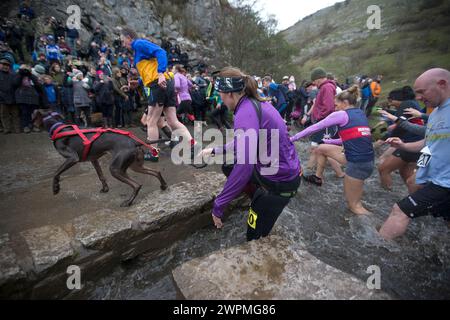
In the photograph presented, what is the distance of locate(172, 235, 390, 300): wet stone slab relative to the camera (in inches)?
69.1

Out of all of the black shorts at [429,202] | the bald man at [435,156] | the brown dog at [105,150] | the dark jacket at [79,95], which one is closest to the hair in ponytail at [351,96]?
the bald man at [435,156]

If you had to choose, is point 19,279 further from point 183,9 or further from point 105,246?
point 183,9

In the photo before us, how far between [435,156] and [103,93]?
847 cm

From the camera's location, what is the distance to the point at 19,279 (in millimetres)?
2143

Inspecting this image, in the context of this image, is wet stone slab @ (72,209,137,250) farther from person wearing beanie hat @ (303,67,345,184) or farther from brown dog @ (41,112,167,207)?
person wearing beanie hat @ (303,67,345,184)

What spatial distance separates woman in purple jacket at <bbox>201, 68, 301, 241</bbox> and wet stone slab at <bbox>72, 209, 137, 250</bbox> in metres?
1.24

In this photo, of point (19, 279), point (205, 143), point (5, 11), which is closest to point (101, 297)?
point (19, 279)

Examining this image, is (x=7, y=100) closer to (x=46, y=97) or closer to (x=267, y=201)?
(x=46, y=97)

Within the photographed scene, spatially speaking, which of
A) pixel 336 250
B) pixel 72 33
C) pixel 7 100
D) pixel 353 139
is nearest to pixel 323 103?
pixel 353 139

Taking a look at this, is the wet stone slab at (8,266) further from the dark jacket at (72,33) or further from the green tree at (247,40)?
the dark jacket at (72,33)

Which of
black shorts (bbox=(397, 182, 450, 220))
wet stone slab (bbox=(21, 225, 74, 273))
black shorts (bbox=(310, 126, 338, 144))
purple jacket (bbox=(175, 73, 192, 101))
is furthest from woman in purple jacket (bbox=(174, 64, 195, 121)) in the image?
black shorts (bbox=(397, 182, 450, 220))

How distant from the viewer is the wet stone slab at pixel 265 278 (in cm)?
175
